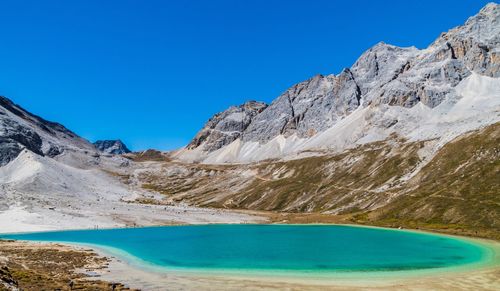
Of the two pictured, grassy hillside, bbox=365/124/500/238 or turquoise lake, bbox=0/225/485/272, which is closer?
→ turquoise lake, bbox=0/225/485/272

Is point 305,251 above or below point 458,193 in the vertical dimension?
below

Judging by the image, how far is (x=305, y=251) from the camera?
299 ft

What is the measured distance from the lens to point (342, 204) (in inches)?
7569

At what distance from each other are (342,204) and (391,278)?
132818 mm

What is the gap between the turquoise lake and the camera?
73.2m

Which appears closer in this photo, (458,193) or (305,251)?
(305,251)

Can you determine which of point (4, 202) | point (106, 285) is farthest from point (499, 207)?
point (4, 202)

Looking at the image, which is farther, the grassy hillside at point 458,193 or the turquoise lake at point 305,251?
the grassy hillside at point 458,193

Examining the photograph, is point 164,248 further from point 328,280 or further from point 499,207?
point 499,207

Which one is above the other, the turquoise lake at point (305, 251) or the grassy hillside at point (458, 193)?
the grassy hillside at point (458, 193)

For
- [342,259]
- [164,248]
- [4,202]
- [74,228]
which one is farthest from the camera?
[4,202]

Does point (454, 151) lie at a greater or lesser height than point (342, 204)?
greater

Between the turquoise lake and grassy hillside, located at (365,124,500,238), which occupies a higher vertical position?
grassy hillside, located at (365,124,500,238)

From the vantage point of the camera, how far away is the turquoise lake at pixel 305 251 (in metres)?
73.2
